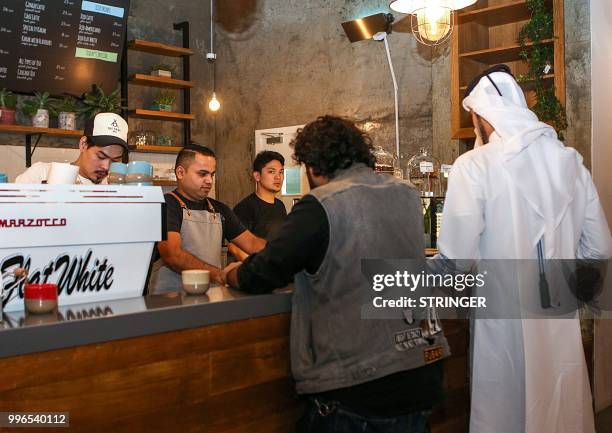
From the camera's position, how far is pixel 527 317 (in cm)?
245

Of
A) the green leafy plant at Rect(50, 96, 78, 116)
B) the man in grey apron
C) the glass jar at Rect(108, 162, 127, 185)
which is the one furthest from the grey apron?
the green leafy plant at Rect(50, 96, 78, 116)

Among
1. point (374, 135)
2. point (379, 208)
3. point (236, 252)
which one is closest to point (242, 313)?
point (379, 208)

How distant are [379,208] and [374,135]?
428 centimetres

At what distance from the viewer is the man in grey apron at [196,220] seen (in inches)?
121

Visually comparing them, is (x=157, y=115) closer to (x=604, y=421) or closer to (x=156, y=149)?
(x=156, y=149)

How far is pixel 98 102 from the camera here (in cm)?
602

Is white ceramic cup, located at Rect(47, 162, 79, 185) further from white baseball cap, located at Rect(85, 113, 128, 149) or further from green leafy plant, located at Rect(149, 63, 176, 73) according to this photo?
green leafy plant, located at Rect(149, 63, 176, 73)

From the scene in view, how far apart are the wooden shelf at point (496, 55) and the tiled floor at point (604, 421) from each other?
2.49m

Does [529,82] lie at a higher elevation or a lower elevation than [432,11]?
lower

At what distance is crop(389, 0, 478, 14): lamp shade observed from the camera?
4.14m

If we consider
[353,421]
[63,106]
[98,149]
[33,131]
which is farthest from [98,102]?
[353,421]

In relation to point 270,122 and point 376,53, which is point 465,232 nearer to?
point 376,53

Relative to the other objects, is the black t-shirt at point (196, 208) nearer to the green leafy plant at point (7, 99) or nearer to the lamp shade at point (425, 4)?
the lamp shade at point (425, 4)

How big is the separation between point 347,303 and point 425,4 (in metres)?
2.95
